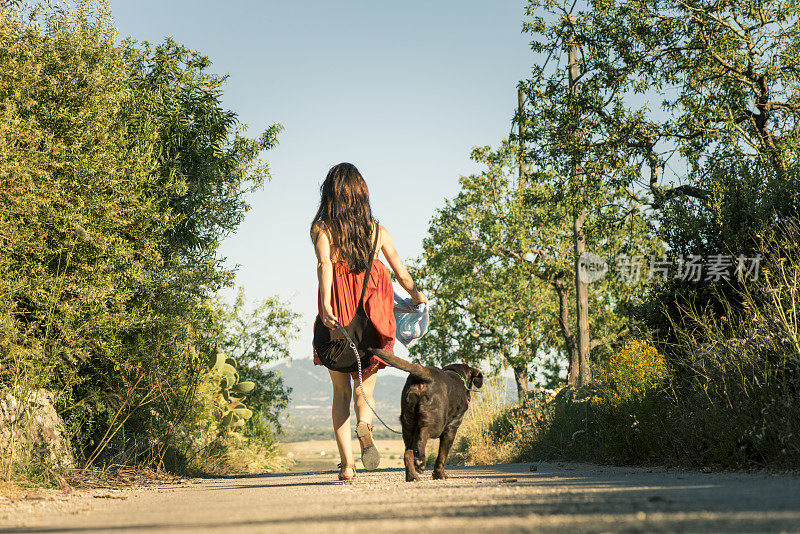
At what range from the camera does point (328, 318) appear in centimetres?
598

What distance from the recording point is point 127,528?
129 inches

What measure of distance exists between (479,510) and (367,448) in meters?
2.53

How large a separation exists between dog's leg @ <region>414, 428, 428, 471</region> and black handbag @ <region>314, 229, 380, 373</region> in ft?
2.77

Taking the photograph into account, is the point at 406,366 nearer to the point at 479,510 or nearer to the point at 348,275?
the point at 348,275

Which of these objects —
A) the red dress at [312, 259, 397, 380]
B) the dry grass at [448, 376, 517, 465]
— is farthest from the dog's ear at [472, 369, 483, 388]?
the dry grass at [448, 376, 517, 465]

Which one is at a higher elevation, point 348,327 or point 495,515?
point 348,327

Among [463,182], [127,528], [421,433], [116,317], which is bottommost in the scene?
[127,528]

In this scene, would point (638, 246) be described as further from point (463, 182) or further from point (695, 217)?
point (463, 182)

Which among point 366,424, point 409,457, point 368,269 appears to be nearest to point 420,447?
point 409,457

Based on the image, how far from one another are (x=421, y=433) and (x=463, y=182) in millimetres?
27285

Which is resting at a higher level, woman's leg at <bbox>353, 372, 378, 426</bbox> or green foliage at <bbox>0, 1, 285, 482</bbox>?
green foliage at <bbox>0, 1, 285, 482</bbox>

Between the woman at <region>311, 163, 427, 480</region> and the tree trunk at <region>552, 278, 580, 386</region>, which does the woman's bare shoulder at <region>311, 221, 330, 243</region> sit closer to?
the woman at <region>311, 163, 427, 480</region>

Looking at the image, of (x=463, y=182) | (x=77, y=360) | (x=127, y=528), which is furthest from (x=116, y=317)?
(x=463, y=182)

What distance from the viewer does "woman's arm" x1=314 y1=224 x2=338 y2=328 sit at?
236 inches
